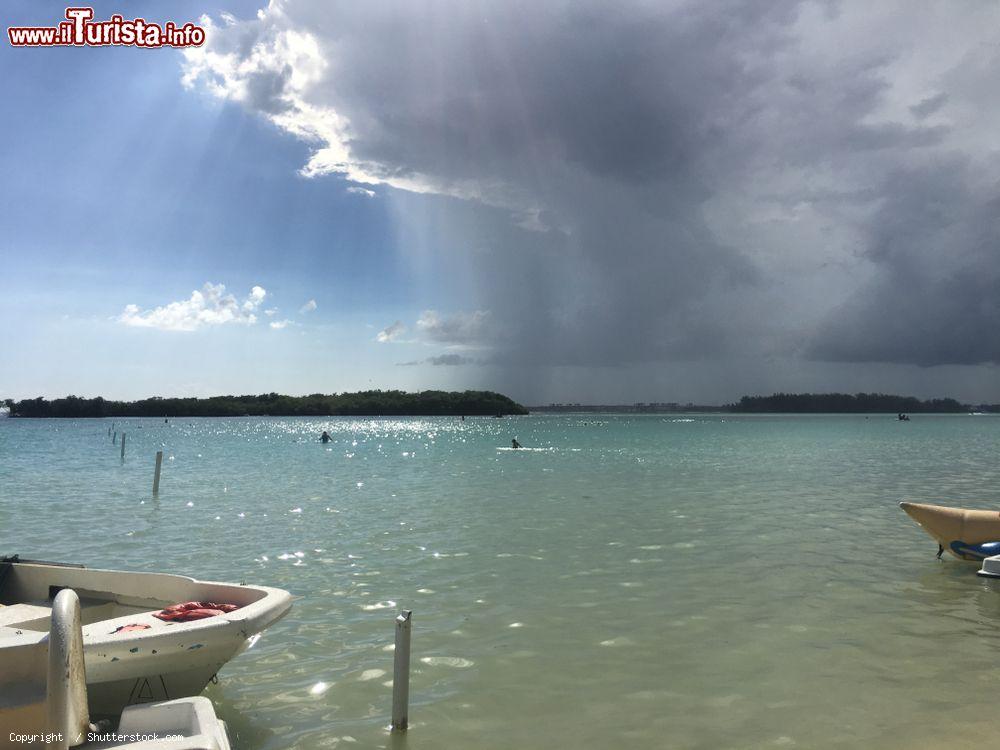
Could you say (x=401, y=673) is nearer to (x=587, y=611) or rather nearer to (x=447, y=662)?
(x=447, y=662)

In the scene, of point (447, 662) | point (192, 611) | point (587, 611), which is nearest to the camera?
point (192, 611)

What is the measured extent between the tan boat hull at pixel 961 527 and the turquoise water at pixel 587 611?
622mm

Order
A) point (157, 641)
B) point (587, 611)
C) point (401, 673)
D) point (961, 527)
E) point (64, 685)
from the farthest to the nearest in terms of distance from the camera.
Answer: point (961, 527), point (587, 611), point (401, 673), point (157, 641), point (64, 685)

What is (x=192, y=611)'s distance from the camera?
355 inches

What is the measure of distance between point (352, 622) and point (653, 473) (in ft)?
111

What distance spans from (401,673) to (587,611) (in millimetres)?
5947

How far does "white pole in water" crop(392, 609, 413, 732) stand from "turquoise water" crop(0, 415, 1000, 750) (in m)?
0.24

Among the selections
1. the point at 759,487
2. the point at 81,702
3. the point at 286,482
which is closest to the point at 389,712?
the point at 81,702

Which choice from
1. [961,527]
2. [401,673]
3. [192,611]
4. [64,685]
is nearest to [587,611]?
→ [401,673]

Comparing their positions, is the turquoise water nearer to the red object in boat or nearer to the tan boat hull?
A: the tan boat hull

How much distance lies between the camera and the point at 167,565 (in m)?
17.8

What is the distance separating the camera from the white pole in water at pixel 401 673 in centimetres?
778

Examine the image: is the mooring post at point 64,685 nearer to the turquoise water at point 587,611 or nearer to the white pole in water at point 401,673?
the turquoise water at point 587,611

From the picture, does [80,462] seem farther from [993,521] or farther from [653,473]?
[993,521]
